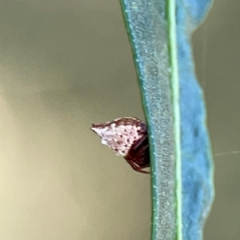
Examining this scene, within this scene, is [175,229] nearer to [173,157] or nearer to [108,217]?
[173,157]

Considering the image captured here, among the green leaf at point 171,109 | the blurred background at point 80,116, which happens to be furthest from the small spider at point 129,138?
the blurred background at point 80,116

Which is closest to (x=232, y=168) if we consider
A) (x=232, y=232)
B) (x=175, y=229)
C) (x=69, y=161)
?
(x=232, y=232)

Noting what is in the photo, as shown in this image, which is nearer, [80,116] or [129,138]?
[129,138]

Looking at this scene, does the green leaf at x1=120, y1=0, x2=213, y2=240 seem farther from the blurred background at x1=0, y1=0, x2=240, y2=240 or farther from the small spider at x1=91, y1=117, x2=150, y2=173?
the blurred background at x1=0, y1=0, x2=240, y2=240

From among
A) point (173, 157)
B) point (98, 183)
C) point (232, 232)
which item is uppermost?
point (173, 157)

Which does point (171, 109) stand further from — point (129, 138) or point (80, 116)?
point (80, 116)

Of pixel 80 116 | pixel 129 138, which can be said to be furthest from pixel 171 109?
pixel 80 116
